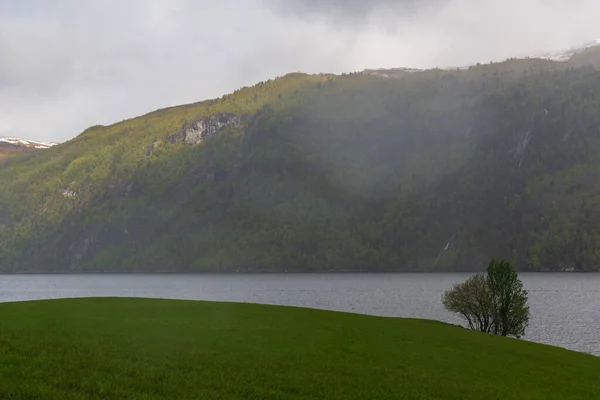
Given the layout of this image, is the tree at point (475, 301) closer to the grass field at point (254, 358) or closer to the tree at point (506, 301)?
the tree at point (506, 301)

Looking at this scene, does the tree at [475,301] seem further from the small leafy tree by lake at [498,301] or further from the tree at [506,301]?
the tree at [506,301]

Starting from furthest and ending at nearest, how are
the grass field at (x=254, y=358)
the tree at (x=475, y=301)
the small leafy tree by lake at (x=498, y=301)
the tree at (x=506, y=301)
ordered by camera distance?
the tree at (x=475, y=301) → the small leafy tree by lake at (x=498, y=301) → the tree at (x=506, y=301) → the grass field at (x=254, y=358)

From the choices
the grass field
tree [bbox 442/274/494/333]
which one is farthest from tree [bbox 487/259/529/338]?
the grass field

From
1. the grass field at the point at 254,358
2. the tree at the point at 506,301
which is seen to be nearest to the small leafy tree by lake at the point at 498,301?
the tree at the point at 506,301

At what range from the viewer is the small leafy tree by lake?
8012 cm

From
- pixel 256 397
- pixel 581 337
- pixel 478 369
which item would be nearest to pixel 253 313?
pixel 478 369

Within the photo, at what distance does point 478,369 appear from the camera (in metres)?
33.6

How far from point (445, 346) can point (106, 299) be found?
30967 mm

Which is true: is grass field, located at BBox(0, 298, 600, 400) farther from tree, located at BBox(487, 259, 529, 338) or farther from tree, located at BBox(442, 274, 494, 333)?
tree, located at BBox(442, 274, 494, 333)

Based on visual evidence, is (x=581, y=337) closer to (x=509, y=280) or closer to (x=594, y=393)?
(x=509, y=280)

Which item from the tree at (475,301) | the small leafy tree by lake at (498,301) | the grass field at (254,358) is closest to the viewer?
the grass field at (254,358)

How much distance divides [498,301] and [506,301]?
121 centimetres

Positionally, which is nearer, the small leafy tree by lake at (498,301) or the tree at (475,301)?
the small leafy tree by lake at (498,301)

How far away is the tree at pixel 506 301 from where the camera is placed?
80.0m
